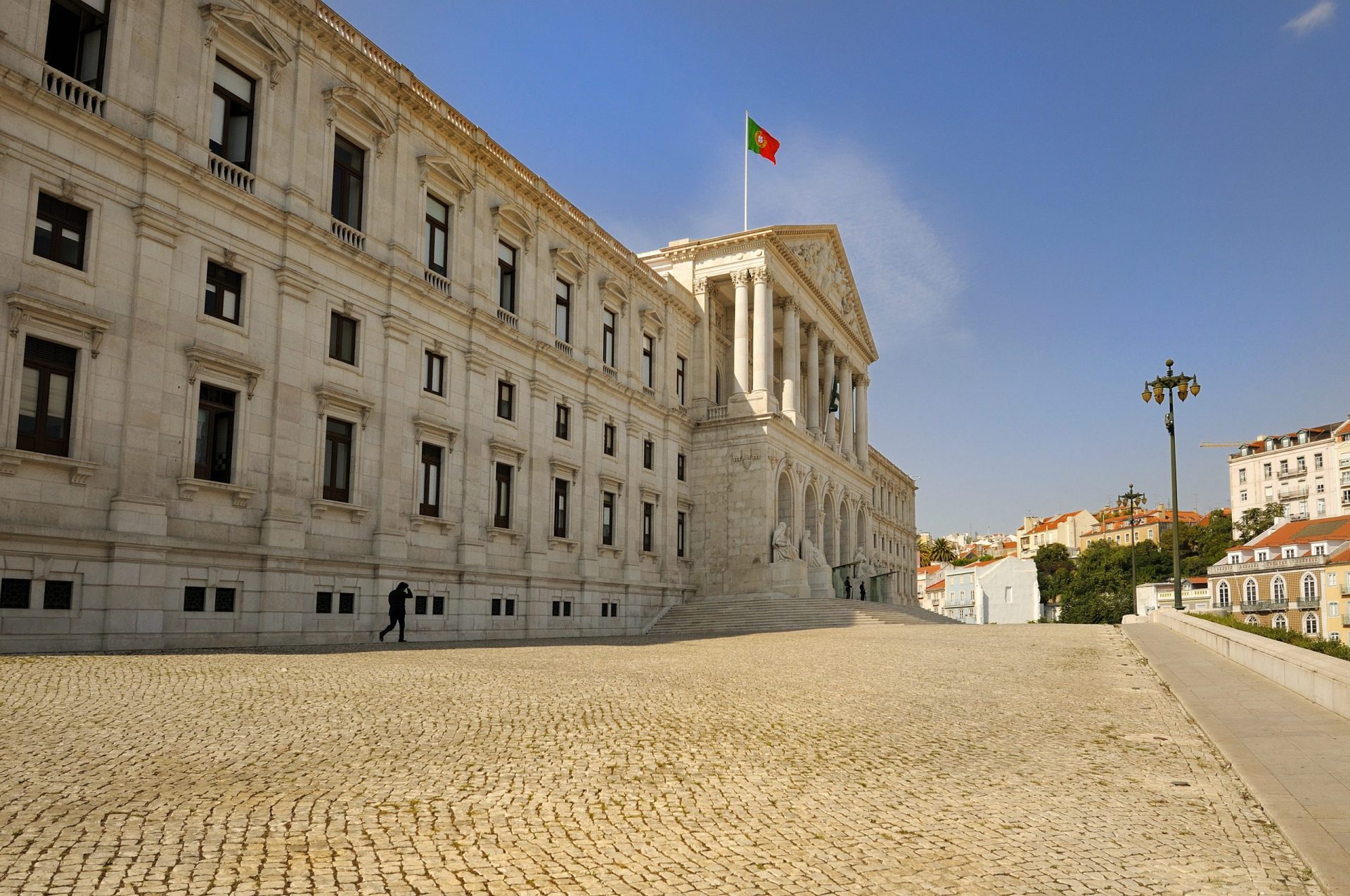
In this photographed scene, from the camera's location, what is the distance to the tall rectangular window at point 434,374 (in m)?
29.7

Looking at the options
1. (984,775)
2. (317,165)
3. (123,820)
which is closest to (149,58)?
(317,165)

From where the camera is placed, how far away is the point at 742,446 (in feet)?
155

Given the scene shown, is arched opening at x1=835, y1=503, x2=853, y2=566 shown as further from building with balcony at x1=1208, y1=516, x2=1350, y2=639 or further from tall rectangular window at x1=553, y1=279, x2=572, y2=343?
building with balcony at x1=1208, y1=516, x2=1350, y2=639

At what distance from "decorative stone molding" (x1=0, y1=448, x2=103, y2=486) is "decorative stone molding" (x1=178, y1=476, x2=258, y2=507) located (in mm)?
1998

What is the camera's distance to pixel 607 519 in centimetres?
3984

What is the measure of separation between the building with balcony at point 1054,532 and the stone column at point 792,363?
118555 mm

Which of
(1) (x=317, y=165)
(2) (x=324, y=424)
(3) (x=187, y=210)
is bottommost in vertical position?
(2) (x=324, y=424)

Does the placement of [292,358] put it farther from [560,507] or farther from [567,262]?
→ [567,262]

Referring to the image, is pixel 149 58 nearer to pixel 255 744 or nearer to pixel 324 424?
pixel 324 424

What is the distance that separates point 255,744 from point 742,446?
3892cm

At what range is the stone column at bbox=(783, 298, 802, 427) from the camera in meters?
51.7

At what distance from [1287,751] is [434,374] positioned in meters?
25.3

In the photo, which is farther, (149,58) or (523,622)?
(523,622)

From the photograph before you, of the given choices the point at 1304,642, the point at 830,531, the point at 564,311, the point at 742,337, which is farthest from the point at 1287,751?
the point at 830,531
